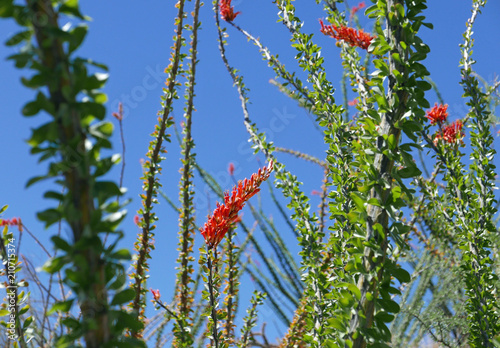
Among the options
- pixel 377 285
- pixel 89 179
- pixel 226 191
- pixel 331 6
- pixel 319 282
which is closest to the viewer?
pixel 89 179

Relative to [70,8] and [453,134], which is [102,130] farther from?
[453,134]

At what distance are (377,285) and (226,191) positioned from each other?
0.50 meters

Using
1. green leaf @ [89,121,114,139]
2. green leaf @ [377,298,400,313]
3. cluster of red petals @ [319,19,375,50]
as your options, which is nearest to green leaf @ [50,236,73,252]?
green leaf @ [89,121,114,139]

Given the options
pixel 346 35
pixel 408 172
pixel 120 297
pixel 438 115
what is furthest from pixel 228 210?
pixel 438 115

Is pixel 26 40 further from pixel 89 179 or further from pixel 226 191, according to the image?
pixel 226 191

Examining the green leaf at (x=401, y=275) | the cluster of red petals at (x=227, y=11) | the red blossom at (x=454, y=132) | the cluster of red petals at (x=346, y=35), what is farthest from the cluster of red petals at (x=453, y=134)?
the green leaf at (x=401, y=275)

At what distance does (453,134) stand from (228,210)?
4.87ft

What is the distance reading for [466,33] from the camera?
78.8 inches

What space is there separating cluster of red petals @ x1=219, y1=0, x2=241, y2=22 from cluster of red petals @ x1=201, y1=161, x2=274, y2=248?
1435 mm

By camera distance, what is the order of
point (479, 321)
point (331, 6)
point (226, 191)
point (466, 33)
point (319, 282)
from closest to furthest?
point (226, 191) → point (319, 282) → point (479, 321) → point (466, 33) → point (331, 6)

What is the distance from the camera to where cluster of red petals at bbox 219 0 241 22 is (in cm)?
236

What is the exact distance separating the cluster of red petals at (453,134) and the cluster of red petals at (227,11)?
3.87 ft

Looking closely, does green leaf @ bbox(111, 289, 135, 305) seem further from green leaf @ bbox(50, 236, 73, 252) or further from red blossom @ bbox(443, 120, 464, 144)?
red blossom @ bbox(443, 120, 464, 144)

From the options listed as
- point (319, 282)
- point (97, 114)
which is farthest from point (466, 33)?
point (97, 114)
